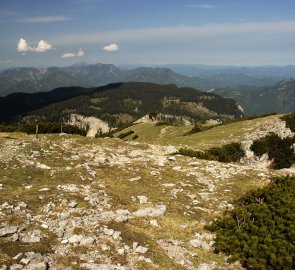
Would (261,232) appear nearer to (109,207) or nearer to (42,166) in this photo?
(109,207)

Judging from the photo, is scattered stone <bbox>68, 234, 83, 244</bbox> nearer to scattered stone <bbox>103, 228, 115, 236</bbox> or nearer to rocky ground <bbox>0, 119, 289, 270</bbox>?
rocky ground <bbox>0, 119, 289, 270</bbox>

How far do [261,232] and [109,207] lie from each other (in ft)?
24.7

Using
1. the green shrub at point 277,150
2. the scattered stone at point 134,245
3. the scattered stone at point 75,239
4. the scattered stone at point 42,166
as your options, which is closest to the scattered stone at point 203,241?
the scattered stone at point 134,245

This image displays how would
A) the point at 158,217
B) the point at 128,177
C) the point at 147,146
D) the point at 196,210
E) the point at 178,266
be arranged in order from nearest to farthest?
the point at 178,266 → the point at 158,217 → the point at 196,210 → the point at 128,177 → the point at 147,146

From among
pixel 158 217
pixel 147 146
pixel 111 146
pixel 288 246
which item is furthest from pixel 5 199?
pixel 147 146

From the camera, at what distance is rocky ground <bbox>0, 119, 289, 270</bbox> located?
43.7ft

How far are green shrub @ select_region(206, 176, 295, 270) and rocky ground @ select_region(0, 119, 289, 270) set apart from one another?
2.22 ft

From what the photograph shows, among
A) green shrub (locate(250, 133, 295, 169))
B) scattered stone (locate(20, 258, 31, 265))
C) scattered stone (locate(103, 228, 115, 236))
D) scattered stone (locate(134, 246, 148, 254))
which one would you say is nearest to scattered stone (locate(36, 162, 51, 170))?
scattered stone (locate(103, 228, 115, 236))

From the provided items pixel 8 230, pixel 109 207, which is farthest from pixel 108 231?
pixel 8 230

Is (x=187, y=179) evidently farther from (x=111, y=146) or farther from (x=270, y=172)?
(x=111, y=146)

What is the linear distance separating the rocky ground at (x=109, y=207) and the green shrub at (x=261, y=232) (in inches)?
26.6

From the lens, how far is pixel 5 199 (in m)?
17.6

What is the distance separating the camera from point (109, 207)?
17906 millimetres

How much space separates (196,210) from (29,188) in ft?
30.9
